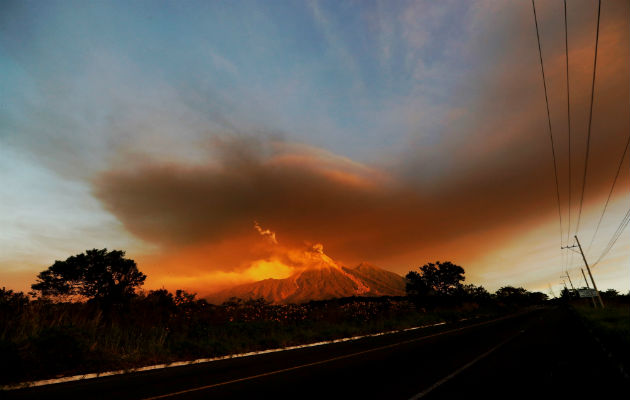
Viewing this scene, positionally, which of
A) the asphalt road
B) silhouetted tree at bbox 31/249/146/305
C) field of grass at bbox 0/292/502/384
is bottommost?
the asphalt road

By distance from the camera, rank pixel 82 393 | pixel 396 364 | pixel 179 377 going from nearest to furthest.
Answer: pixel 82 393 → pixel 179 377 → pixel 396 364

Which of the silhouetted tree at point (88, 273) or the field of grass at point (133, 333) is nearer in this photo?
the field of grass at point (133, 333)

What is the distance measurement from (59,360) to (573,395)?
40.8ft

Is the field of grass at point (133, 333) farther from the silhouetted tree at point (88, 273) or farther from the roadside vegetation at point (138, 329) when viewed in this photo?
the silhouetted tree at point (88, 273)

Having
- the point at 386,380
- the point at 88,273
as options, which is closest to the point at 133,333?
the point at 386,380

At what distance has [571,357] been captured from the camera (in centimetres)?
896

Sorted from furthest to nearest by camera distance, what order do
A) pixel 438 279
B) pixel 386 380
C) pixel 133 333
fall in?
pixel 438 279, pixel 133 333, pixel 386 380

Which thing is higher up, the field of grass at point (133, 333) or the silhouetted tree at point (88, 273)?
the silhouetted tree at point (88, 273)

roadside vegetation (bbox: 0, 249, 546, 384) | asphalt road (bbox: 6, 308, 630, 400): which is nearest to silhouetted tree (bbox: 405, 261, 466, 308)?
roadside vegetation (bbox: 0, 249, 546, 384)

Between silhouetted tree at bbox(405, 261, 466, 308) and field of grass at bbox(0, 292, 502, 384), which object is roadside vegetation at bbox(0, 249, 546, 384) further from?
silhouetted tree at bbox(405, 261, 466, 308)

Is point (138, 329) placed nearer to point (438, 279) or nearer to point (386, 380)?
point (386, 380)

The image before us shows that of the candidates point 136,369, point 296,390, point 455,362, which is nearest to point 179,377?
point 136,369

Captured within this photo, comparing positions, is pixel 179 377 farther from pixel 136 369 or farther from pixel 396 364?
pixel 396 364

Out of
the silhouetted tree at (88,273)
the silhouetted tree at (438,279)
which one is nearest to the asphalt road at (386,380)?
the silhouetted tree at (88,273)
